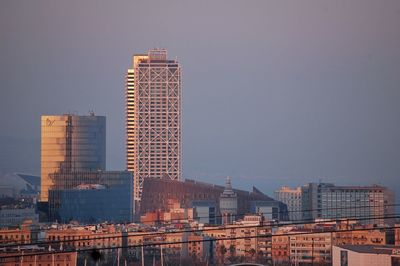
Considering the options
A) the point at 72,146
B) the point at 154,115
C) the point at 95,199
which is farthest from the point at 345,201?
Result: the point at 154,115

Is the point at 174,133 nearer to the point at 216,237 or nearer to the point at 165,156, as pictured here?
the point at 165,156

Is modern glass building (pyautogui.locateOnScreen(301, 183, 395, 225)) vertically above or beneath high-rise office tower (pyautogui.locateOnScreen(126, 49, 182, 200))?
beneath

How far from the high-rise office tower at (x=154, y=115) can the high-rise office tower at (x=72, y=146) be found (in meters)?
4.90

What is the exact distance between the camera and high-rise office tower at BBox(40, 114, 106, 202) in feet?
124

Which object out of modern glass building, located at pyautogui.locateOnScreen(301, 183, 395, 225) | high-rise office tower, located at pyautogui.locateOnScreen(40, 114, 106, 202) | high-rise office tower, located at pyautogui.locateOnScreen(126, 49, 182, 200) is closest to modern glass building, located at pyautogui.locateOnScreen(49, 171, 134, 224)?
high-rise office tower, located at pyautogui.locateOnScreen(40, 114, 106, 202)

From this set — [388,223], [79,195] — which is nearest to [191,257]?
[388,223]

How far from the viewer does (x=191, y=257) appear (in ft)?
58.4

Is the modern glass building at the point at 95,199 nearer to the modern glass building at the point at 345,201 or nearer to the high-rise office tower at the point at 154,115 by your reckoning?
the modern glass building at the point at 345,201

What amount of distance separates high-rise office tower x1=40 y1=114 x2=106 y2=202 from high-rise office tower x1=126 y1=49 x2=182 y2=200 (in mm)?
4902

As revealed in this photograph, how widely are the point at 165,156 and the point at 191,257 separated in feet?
92.7

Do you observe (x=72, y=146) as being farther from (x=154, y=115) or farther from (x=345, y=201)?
(x=345, y=201)

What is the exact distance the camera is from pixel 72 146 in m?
39.7

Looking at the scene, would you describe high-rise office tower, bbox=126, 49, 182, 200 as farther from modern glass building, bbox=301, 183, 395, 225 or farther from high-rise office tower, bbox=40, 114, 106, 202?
modern glass building, bbox=301, 183, 395, 225

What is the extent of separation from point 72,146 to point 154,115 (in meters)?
9.00
